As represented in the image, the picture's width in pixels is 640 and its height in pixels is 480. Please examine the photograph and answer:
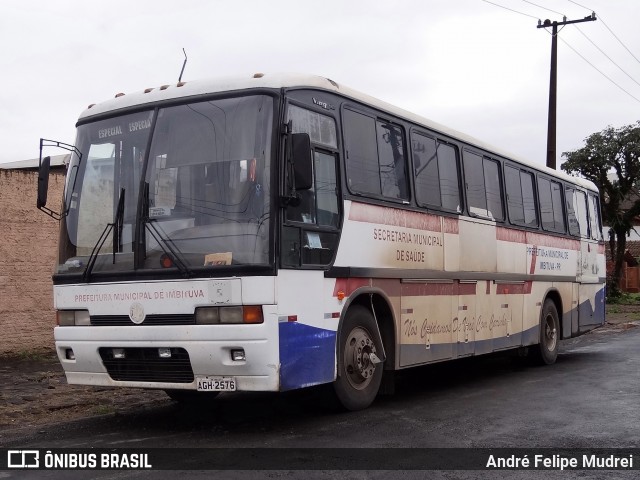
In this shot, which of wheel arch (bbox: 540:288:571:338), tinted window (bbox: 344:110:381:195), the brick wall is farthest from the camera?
wheel arch (bbox: 540:288:571:338)

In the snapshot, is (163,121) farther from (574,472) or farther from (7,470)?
(574,472)

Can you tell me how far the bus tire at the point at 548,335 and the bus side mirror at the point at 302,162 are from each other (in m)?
7.95

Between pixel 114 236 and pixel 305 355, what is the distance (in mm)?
2090

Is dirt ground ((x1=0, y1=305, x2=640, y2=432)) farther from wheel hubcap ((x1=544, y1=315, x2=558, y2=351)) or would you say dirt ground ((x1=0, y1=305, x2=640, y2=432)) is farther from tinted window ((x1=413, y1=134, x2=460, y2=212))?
wheel hubcap ((x1=544, y1=315, x2=558, y2=351))

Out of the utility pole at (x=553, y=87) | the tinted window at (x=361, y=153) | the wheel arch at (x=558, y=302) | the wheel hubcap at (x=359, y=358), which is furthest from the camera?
the utility pole at (x=553, y=87)

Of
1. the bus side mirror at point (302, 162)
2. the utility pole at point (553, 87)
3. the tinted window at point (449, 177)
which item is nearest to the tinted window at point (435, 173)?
the tinted window at point (449, 177)

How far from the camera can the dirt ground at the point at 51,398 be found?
30.5ft

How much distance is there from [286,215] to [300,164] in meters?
0.47

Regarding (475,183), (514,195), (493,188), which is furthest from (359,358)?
(514,195)

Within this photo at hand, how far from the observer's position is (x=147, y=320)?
7.77m

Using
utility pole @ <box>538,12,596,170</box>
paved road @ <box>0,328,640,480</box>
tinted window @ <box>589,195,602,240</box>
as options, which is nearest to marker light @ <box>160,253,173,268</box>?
paved road @ <box>0,328,640,480</box>

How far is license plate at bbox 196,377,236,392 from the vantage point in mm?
7457

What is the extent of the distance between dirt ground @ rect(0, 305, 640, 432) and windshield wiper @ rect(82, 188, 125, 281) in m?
1.92

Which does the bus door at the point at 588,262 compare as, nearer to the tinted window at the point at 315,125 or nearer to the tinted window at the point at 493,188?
the tinted window at the point at 493,188
